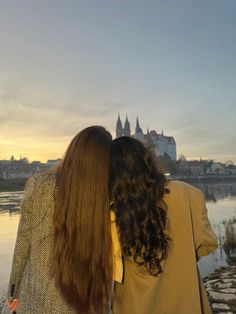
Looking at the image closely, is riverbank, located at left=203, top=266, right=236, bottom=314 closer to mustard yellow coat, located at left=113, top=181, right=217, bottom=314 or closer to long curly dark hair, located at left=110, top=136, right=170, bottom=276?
mustard yellow coat, located at left=113, top=181, right=217, bottom=314

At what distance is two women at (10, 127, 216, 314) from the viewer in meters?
1.68

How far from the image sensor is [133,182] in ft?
5.58

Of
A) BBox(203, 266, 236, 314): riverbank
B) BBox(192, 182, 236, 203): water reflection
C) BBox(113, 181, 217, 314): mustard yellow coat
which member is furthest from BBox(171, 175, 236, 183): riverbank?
BBox(113, 181, 217, 314): mustard yellow coat

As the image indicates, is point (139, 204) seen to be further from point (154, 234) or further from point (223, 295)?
point (223, 295)

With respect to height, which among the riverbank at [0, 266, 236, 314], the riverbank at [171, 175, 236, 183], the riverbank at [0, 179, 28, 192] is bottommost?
the riverbank at [0, 266, 236, 314]

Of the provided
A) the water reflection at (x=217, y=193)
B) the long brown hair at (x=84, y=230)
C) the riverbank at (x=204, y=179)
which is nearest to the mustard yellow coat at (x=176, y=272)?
the long brown hair at (x=84, y=230)

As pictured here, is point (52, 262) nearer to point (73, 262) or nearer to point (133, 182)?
point (73, 262)

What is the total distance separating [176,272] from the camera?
1765 mm

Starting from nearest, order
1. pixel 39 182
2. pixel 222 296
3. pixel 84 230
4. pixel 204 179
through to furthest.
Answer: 1. pixel 84 230
2. pixel 39 182
3. pixel 222 296
4. pixel 204 179

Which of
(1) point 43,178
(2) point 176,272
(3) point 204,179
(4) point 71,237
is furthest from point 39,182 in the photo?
(3) point 204,179

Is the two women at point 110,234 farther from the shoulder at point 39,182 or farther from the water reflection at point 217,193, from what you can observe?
the water reflection at point 217,193

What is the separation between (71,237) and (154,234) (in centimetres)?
35

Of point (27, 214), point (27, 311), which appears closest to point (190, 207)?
point (27, 214)

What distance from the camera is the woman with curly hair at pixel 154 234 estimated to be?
1.71m
